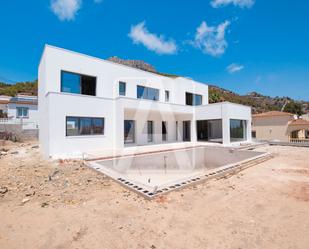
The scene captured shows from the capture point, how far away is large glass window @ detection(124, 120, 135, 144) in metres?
16.7

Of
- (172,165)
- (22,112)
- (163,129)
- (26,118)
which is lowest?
(172,165)

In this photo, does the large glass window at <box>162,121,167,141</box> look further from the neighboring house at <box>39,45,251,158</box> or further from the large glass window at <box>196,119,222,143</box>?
the large glass window at <box>196,119,222,143</box>

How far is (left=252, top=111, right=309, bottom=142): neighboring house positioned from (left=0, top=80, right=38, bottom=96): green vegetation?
42470 mm

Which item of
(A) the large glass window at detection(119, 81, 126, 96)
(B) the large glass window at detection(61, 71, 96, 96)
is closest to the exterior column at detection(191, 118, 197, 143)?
(A) the large glass window at detection(119, 81, 126, 96)

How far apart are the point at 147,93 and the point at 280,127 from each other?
64.0 feet

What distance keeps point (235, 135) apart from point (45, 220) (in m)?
18.8

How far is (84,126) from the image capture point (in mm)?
12938

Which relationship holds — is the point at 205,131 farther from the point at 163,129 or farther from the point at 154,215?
the point at 154,215

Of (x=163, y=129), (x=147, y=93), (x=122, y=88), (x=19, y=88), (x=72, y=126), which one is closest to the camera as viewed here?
(x=72, y=126)

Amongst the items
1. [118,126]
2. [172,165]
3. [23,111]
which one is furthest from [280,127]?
[23,111]

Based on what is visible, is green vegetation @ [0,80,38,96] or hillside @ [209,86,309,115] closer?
green vegetation @ [0,80,38,96]

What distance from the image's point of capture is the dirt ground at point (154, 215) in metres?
3.29

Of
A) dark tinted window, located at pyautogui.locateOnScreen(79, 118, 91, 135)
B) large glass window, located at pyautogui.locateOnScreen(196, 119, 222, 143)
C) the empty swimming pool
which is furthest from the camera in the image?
large glass window, located at pyautogui.locateOnScreen(196, 119, 222, 143)

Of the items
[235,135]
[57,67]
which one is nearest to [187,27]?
[235,135]
